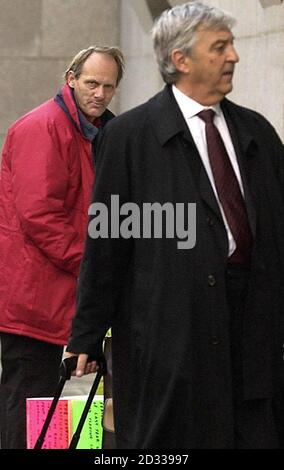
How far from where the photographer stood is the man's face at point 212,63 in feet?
16.2

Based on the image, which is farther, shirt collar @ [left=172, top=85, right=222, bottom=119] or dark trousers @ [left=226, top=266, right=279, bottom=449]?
shirt collar @ [left=172, top=85, right=222, bottom=119]

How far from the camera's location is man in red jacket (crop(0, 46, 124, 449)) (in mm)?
6309

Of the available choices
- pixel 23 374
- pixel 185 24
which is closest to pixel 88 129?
pixel 23 374

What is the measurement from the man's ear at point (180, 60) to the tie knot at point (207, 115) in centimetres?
14

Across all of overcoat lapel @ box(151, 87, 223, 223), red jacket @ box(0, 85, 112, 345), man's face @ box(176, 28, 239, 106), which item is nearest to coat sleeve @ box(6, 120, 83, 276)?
red jacket @ box(0, 85, 112, 345)

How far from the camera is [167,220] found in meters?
4.85

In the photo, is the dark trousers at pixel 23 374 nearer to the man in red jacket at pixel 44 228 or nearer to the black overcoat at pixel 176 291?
the man in red jacket at pixel 44 228

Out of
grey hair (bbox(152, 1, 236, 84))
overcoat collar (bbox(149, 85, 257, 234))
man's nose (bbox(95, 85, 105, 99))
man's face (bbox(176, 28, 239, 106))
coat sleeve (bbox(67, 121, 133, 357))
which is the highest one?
man's nose (bbox(95, 85, 105, 99))

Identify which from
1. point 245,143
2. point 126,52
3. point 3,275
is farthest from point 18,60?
point 245,143

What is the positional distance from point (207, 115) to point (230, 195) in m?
0.27

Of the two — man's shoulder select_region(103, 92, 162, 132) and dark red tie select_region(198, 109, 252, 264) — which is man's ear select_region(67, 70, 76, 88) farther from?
dark red tie select_region(198, 109, 252, 264)

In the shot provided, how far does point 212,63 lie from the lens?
4.93 meters

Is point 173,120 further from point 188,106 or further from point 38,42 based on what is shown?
point 38,42

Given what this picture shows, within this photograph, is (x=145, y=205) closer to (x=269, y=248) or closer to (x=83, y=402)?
(x=269, y=248)
